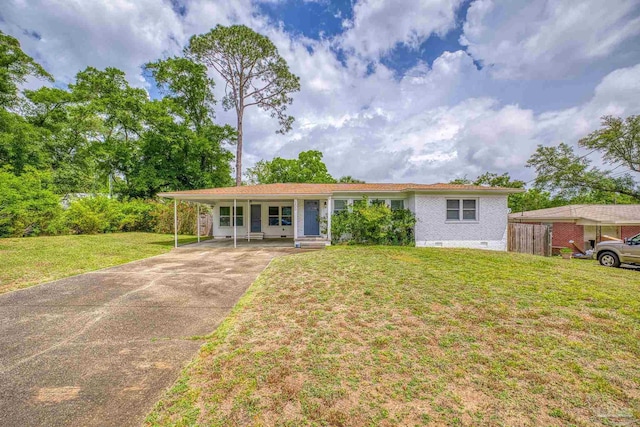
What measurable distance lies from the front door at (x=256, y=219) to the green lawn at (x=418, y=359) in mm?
10769

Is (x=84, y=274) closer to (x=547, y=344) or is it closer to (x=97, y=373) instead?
(x=97, y=373)

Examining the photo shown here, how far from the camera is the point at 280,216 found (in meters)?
15.9

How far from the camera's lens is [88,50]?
20859mm

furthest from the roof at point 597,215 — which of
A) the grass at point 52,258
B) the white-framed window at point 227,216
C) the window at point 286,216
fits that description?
the grass at point 52,258

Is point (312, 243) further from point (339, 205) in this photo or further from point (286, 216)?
point (286, 216)

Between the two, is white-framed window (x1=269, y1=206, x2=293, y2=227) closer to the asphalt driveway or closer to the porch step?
the porch step

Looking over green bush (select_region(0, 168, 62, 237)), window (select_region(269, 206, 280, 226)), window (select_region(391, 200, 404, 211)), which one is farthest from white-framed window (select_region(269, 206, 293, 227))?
green bush (select_region(0, 168, 62, 237))

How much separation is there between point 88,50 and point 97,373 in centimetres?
2855

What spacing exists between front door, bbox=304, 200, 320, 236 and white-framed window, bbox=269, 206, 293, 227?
6.67 ft

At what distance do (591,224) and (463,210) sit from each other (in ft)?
30.6

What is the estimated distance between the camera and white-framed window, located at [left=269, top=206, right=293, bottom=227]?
1587cm

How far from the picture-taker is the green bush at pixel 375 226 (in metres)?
12.5

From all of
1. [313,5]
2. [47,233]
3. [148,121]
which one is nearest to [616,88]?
[313,5]

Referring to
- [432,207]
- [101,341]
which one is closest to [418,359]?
[101,341]
